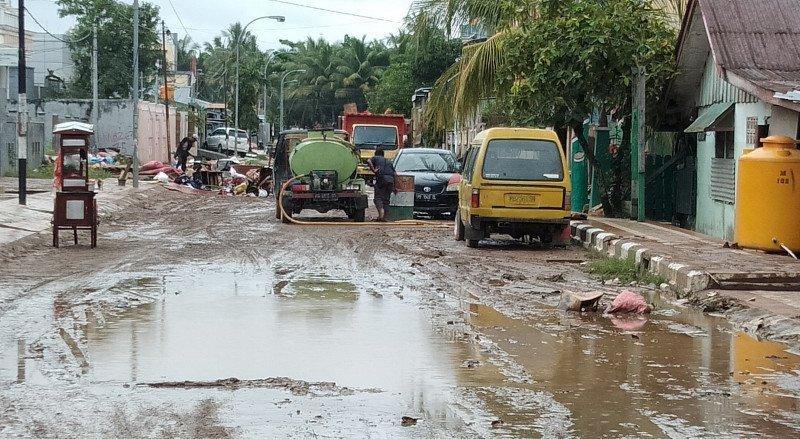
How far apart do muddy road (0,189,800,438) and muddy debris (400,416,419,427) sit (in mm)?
17

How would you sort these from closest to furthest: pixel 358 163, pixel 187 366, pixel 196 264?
pixel 187 366
pixel 196 264
pixel 358 163

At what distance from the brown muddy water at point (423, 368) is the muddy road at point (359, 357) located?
0.02 metres

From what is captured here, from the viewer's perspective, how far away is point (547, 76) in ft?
76.1

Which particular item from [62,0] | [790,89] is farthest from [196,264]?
[62,0]

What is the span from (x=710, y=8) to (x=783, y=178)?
187 inches

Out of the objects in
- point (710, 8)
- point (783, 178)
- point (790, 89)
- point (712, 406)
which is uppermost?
point (710, 8)

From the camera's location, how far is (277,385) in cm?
814

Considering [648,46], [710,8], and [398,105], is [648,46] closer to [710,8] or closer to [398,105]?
[710,8]

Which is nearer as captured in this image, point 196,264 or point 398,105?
point 196,264

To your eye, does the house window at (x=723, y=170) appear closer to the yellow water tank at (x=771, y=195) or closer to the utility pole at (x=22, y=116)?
the yellow water tank at (x=771, y=195)

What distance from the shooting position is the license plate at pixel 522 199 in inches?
→ 761

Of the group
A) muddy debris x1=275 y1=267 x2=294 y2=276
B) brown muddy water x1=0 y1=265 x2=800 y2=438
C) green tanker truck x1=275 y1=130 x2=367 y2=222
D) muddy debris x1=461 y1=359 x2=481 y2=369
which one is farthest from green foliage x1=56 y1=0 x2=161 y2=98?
muddy debris x1=461 y1=359 x2=481 y2=369

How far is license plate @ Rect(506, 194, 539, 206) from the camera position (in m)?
19.3

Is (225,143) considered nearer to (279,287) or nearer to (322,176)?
(322,176)
